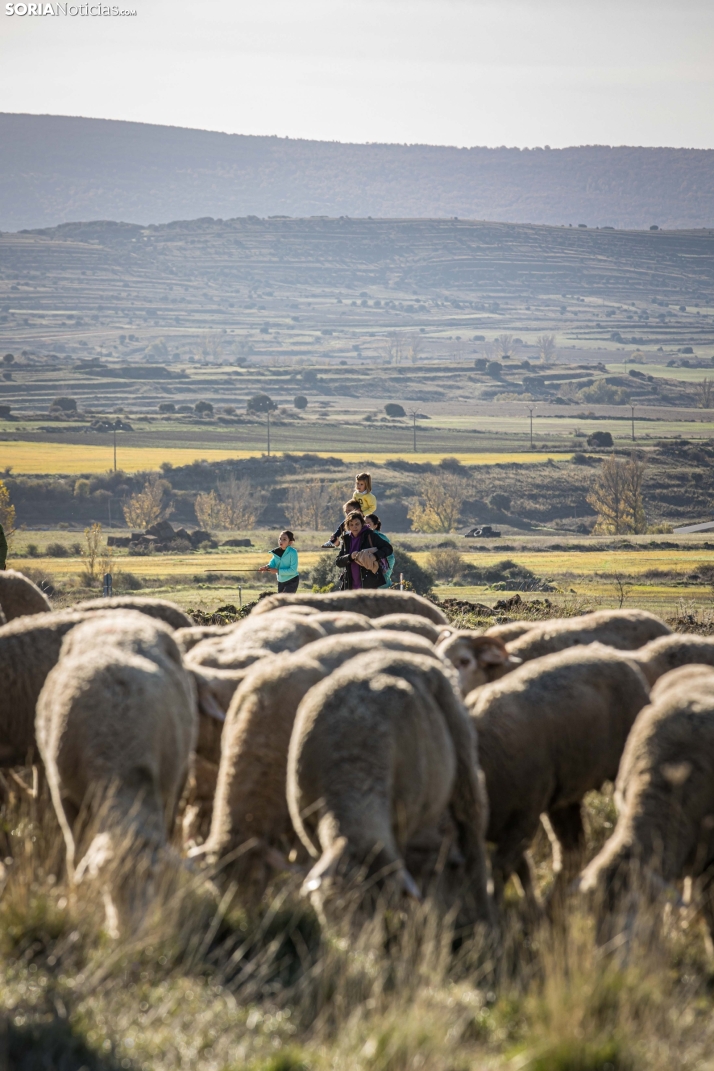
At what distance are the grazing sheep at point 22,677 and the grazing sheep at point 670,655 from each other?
176 inches

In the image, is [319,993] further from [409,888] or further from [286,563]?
[286,563]

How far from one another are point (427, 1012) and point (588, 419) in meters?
183

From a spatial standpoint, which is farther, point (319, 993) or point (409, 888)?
point (409, 888)

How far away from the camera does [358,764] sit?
738 centimetres

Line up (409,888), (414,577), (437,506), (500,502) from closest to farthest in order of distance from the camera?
1. (409,888)
2. (414,577)
3. (437,506)
4. (500,502)

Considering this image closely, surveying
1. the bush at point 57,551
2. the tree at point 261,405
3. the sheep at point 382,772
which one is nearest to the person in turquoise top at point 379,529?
the sheep at point 382,772

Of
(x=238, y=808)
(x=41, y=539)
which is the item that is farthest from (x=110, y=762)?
(x=41, y=539)

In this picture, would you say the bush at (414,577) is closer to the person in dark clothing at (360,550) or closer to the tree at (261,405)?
the person in dark clothing at (360,550)

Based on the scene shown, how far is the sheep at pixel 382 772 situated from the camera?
6.93 metres

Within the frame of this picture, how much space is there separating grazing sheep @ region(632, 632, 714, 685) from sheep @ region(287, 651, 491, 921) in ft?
8.16

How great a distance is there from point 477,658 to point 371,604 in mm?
2737

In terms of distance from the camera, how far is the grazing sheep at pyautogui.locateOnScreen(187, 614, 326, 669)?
34.2 ft

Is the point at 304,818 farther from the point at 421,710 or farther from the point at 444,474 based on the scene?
the point at 444,474

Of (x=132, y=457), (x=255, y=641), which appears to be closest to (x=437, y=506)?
(x=132, y=457)
